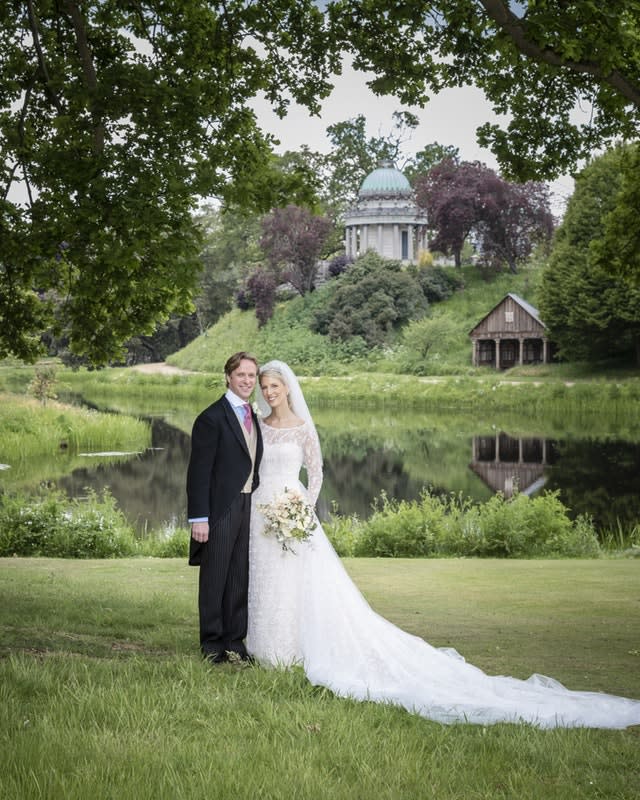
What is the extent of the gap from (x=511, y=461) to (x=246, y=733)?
23.8m

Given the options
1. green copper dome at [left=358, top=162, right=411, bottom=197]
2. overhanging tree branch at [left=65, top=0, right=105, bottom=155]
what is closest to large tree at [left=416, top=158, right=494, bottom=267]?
green copper dome at [left=358, top=162, right=411, bottom=197]

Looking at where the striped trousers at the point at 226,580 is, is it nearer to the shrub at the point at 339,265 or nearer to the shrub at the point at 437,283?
the shrub at the point at 437,283

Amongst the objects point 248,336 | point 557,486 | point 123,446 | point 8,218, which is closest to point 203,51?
point 8,218

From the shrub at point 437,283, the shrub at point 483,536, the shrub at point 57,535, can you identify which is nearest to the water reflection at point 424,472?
the shrub at point 57,535

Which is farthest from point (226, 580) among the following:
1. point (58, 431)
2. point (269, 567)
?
point (58, 431)

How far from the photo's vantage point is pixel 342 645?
5.65 metres

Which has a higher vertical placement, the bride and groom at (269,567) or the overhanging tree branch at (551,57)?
the overhanging tree branch at (551,57)

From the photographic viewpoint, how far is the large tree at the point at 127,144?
750 cm

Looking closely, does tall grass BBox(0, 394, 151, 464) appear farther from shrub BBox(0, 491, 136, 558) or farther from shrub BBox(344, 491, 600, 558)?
shrub BBox(344, 491, 600, 558)

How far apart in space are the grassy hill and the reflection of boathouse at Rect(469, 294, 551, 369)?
0.98 metres

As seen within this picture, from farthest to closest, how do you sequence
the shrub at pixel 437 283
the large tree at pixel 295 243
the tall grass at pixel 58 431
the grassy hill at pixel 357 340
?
the large tree at pixel 295 243 → the shrub at pixel 437 283 → the grassy hill at pixel 357 340 → the tall grass at pixel 58 431

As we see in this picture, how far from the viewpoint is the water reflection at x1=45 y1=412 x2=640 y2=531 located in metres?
20.6

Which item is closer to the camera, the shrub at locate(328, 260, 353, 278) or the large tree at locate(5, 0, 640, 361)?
the large tree at locate(5, 0, 640, 361)

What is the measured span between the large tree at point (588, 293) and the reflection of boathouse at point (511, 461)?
11.2 m
